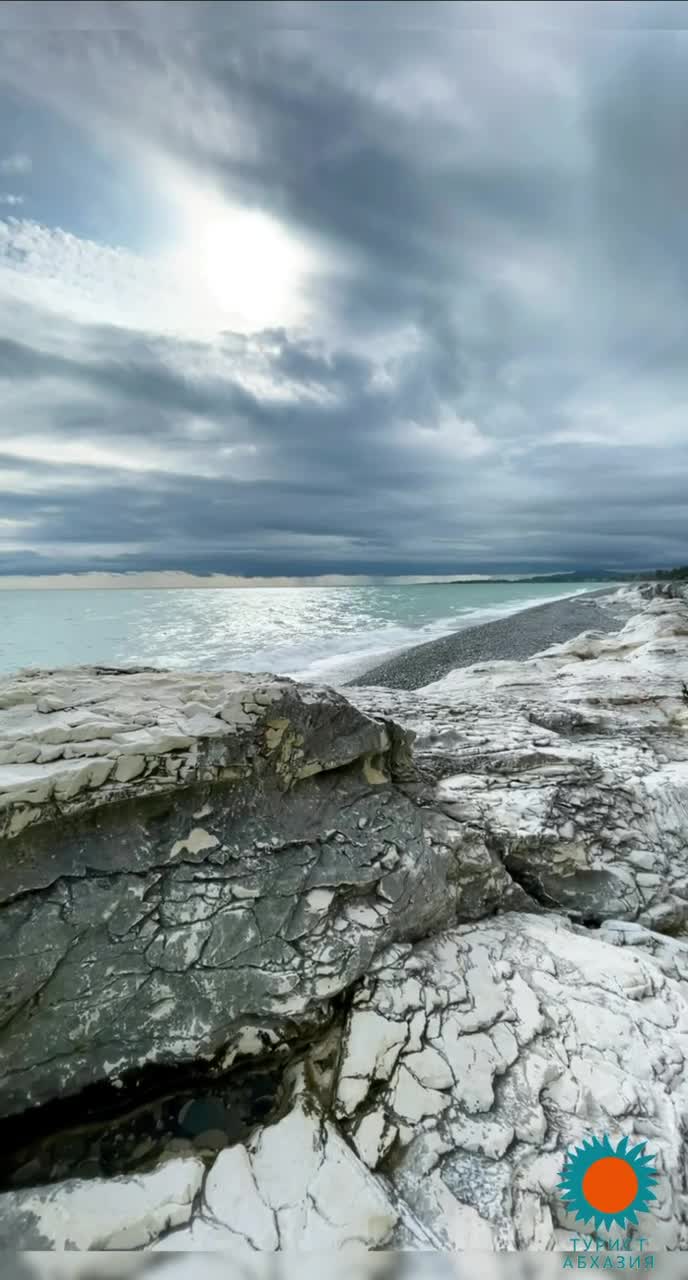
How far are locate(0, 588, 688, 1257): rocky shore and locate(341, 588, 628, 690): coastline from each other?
33.4 feet

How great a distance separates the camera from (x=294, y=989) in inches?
118

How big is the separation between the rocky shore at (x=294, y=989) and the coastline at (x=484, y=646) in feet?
33.4

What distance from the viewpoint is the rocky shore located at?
2270mm

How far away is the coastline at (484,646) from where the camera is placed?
20.6m

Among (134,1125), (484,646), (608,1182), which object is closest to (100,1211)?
(134,1125)

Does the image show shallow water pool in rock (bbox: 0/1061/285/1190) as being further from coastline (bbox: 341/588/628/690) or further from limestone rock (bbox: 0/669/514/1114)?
coastline (bbox: 341/588/628/690)

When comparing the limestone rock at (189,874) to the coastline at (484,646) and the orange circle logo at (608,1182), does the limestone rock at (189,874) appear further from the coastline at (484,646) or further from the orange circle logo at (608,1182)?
the coastline at (484,646)

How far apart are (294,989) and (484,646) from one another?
26.1 m

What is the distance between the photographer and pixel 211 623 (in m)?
41.3

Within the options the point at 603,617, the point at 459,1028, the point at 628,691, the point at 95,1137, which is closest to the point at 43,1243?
the point at 95,1137

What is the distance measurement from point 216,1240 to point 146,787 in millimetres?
1929

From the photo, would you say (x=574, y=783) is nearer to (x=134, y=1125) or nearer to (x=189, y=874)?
(x=189, y=874)

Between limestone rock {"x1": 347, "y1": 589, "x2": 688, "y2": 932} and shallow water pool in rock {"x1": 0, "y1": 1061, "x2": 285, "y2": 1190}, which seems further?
limestone rock {"x1": 347, "y1": 589, "x2": 688, "y2": 932}

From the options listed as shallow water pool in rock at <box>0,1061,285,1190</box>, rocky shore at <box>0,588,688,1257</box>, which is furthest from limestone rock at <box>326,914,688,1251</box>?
shallow water pool in rock at <box>0,1061,285,1190</box>
